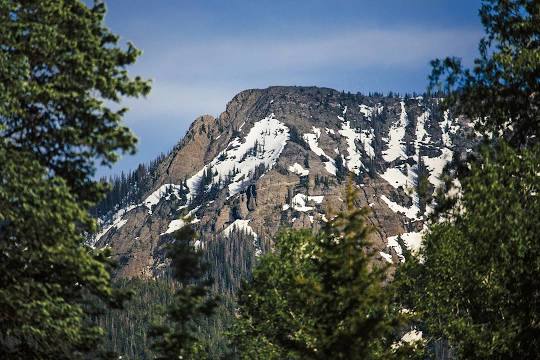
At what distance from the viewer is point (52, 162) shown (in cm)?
1817

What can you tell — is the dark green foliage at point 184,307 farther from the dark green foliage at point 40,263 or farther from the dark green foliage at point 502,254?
the dark green foliage at point 502,254

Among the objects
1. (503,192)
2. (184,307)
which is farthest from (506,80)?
(184,307)

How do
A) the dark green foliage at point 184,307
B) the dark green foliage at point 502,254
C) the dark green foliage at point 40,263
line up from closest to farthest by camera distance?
the dark green foliage at point 40,263, the dark green foliage at point 502,254, the dark green foliage at point 184,307

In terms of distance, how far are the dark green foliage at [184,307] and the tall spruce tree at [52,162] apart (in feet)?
25.8

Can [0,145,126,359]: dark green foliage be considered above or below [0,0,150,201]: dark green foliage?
below

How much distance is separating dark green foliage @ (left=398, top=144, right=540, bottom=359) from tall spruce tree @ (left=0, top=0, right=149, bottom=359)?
517 inches

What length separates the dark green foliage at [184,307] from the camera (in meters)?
26.7

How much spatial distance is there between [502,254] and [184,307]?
13.1 meters

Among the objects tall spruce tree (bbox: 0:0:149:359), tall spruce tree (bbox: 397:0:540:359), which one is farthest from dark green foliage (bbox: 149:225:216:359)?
tall spruce tree (bbox: 397:0:540:359)

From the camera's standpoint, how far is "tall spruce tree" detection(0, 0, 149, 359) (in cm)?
1641

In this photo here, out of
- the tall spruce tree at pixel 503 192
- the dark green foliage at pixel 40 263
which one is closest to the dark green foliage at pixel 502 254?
the tall spruce tree at pixel 503 192

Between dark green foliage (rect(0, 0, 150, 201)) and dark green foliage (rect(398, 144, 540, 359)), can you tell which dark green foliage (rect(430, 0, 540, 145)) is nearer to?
dark green foliage (rect(398, 144, 540, 359))

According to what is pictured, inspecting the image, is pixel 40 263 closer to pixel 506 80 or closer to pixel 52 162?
pixel 52 162

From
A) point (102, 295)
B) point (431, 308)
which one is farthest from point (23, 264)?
point (431, 308)
